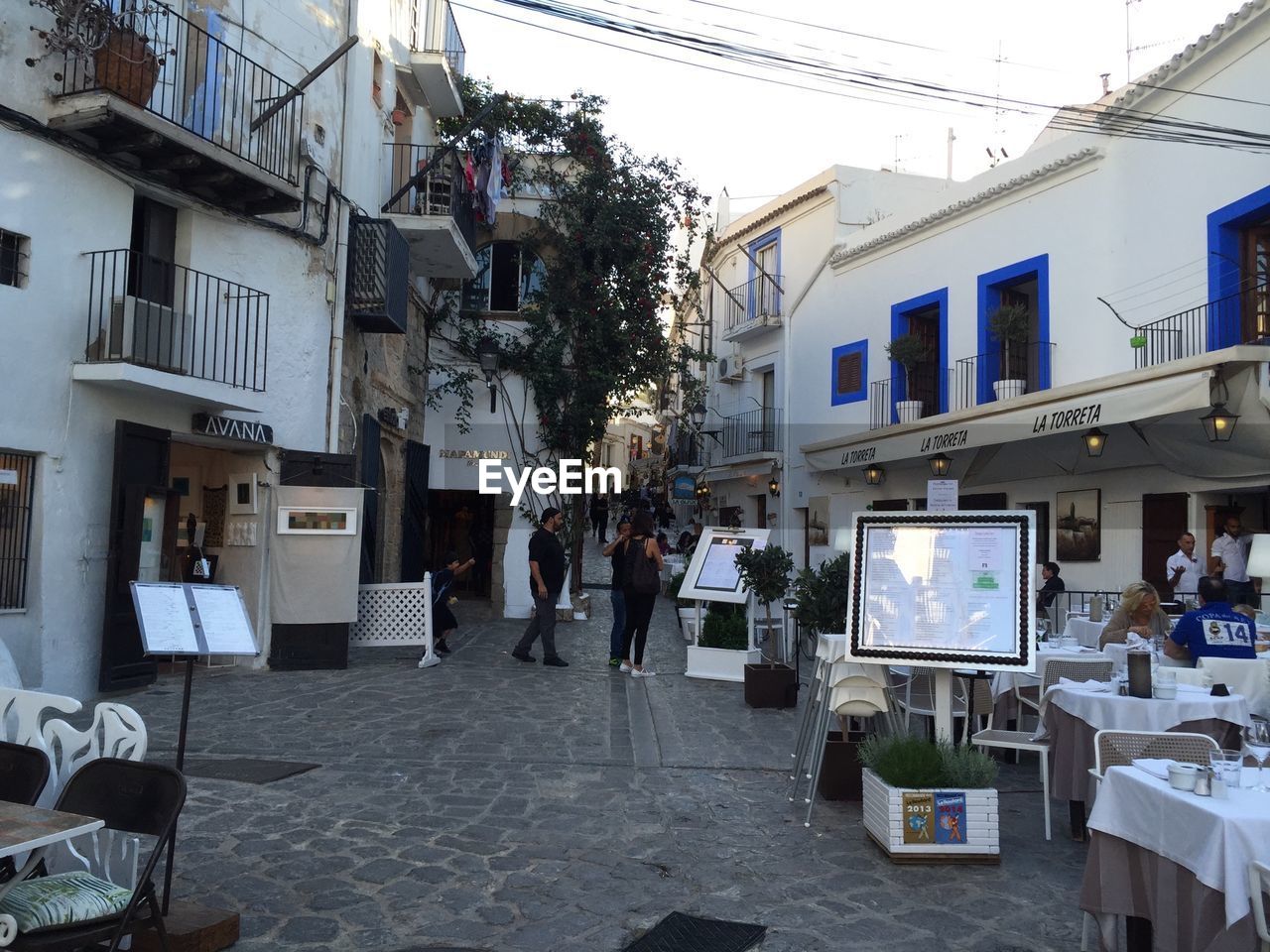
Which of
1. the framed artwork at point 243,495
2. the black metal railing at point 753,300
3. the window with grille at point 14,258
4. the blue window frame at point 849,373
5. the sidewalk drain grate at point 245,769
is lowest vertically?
the sidewalk drain grate at point 245,769

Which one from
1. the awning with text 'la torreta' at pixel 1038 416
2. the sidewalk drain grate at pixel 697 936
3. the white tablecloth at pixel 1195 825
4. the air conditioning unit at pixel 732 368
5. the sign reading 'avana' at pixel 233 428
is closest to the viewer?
the white tablecloth at pixel 1195 825

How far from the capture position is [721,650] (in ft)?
38.7

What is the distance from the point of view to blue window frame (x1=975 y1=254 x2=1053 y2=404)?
16.4 m

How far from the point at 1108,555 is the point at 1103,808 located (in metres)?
12.2

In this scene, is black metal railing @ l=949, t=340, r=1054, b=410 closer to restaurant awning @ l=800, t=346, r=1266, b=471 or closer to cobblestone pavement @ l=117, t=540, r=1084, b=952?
restaurant awning @ l=800, t=346, r=1266, b=471

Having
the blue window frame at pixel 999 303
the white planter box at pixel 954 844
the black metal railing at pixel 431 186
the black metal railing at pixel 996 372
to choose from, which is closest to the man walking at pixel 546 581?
the black metal railing at pixel 431 186

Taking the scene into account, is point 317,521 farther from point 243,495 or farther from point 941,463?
point 941,463

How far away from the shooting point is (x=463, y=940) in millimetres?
4195

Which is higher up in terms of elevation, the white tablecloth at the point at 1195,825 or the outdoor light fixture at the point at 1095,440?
the outdoor light fixture at the point at 1095,440

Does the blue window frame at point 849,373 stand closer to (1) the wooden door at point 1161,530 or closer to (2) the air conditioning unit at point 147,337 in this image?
(1) the wooden door at point 1161,530

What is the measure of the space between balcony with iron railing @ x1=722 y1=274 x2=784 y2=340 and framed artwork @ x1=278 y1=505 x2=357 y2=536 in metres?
15.4

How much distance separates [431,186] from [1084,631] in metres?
11.3

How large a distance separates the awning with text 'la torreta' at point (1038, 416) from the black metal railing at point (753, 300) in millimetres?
6151

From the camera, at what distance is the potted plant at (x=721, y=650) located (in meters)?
11.7
